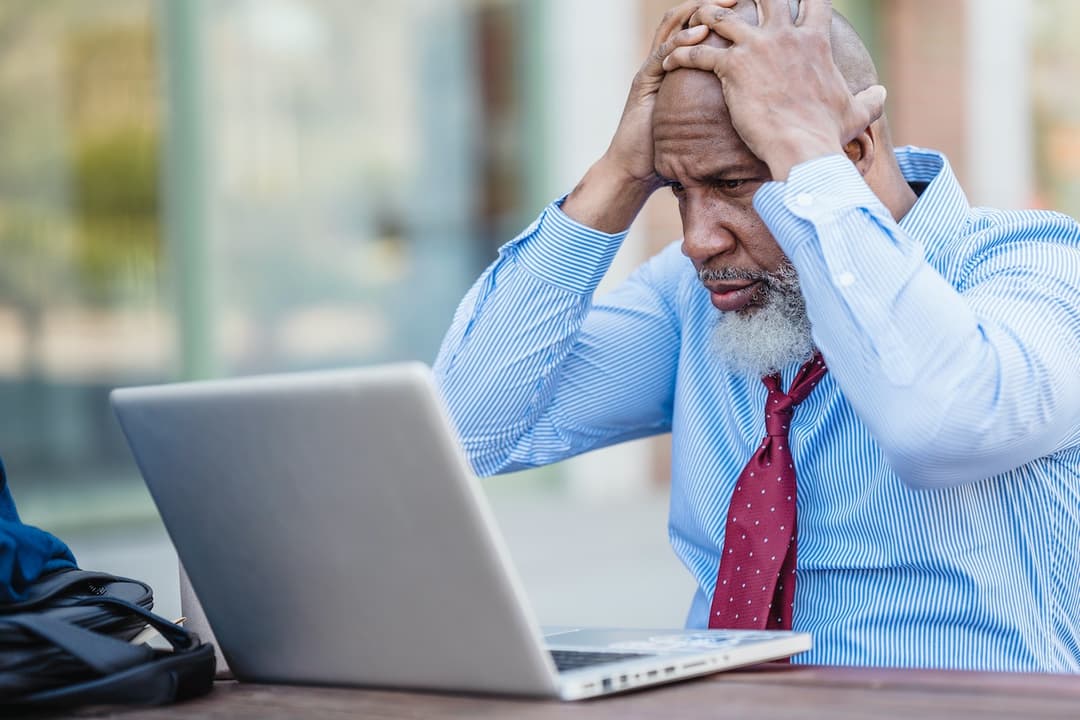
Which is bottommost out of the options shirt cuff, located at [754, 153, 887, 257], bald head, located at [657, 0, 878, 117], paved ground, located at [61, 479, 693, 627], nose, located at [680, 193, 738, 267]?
paved ground, located at [61, 479, 693, 627]

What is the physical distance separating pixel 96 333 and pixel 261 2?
1.55 m

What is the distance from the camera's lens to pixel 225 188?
573 centimetres

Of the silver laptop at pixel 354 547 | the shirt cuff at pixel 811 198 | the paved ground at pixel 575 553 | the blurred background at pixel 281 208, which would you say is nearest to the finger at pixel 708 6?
the shirt cuff at pixel 811 198

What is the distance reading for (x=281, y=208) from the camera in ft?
19.6

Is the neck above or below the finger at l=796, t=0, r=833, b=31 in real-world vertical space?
below

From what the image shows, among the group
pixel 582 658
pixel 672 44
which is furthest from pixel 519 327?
pixel 582 658

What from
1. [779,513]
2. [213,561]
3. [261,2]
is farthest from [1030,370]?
[261,2]

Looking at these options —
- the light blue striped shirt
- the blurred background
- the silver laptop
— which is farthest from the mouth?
the blurred background

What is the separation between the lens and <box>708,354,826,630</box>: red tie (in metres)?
1.82

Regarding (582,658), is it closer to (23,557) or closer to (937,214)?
(23,557)

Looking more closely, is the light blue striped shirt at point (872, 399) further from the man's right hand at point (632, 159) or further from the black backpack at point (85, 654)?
the black backpack at point (85, 654)

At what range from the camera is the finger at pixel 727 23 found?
1.87 meters

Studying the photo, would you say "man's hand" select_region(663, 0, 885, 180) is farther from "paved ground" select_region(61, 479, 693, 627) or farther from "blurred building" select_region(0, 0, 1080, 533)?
"blurred building" select_region(0, 0, 1080, 533)

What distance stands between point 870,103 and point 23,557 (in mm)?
1196
